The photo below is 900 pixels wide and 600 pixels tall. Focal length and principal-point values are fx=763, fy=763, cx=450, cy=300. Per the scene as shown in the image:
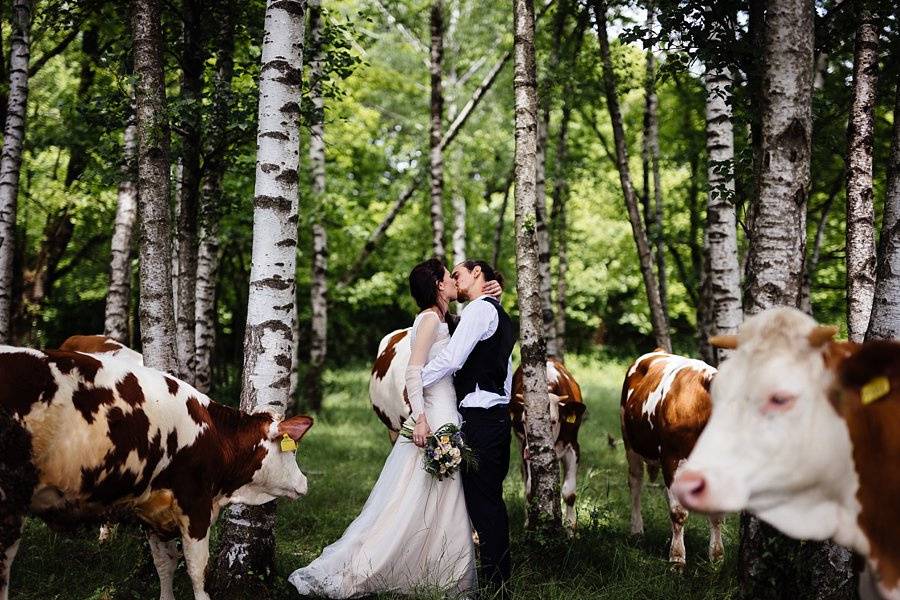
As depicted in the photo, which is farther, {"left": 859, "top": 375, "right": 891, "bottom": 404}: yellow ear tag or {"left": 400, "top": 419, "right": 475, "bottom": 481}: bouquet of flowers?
{"left": 400, "top": 419, "right": 475, "bottom": 481}: bouquet of flowers

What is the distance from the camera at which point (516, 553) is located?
5.80 metres

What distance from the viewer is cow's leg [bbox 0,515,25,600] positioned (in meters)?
3.66

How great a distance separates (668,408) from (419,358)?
97.0 inches

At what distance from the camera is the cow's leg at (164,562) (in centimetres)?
472

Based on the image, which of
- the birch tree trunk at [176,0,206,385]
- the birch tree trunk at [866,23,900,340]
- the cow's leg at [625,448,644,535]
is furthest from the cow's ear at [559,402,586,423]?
the birch tree trunk at [866,23,900,340]

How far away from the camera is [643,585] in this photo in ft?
17.1

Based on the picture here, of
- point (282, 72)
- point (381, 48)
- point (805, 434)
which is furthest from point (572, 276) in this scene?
point (805, 434)

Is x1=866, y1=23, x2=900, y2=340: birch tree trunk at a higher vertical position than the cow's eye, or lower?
higher

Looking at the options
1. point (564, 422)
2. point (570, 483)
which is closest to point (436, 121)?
point (564, 422)

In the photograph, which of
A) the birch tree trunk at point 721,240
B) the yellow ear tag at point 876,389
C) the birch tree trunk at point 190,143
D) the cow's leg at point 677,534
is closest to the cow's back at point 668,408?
the cow's leg at point 677,534

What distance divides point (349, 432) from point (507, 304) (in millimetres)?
18418

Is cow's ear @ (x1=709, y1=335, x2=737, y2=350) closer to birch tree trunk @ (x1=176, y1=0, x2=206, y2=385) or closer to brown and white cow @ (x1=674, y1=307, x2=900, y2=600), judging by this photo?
brown and white cow @ (x1=674, y1=307, x2=900, y2=600)

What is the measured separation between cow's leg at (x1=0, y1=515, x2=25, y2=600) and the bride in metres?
1.76

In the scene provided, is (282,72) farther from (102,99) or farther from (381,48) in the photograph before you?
(381,48)
